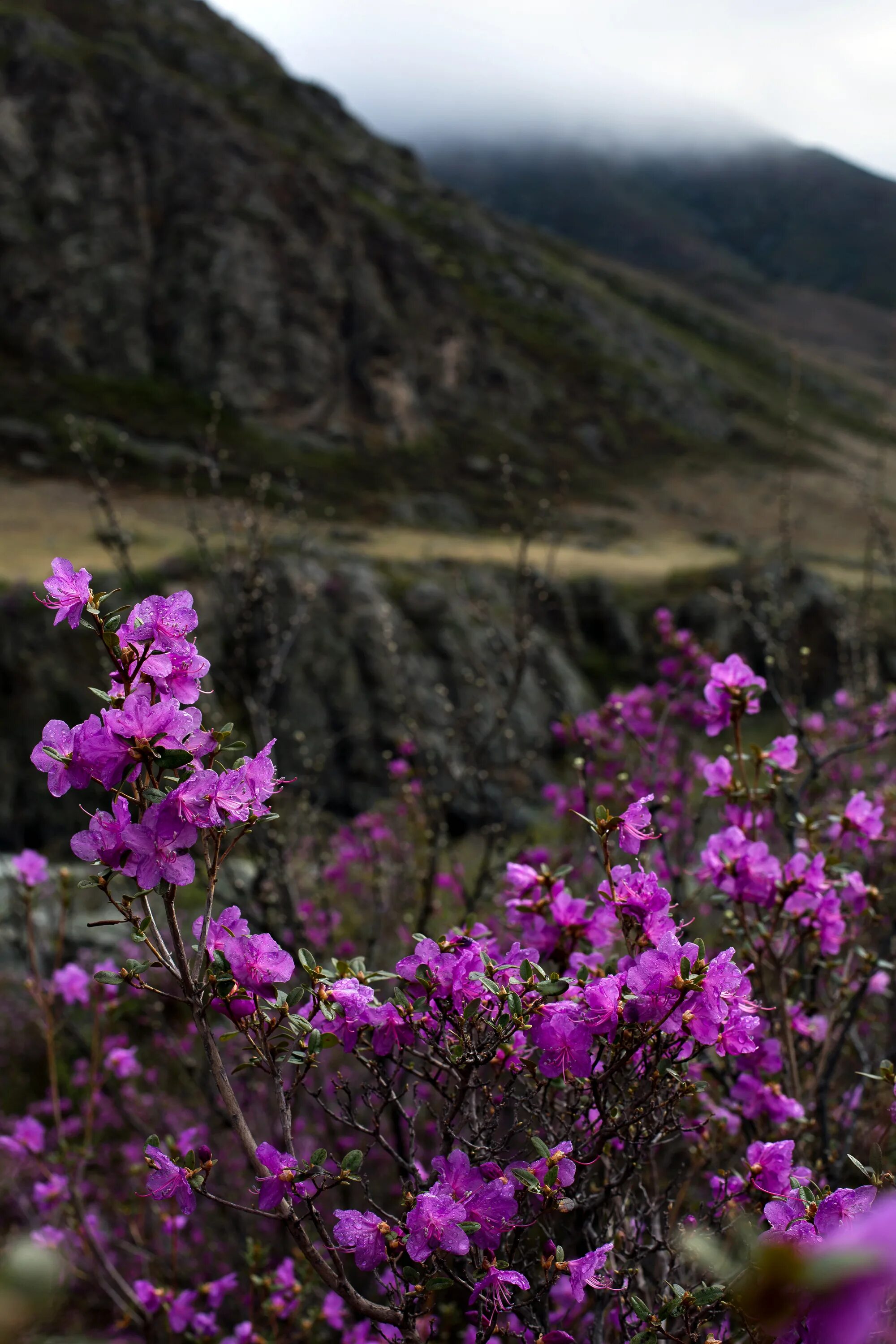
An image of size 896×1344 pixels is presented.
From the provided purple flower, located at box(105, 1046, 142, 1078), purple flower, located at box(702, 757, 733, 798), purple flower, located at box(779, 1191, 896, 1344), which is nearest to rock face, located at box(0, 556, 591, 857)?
purple flower, located at box(105, 1046, 142, 1078)

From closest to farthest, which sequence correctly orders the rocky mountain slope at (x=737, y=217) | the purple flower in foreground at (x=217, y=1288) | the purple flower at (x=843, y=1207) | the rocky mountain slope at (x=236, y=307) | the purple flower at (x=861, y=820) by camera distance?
the purple flower at (x=843, y=1207) → the purple flower at (x=861, y=820) → the purple flower in foreground at (x=217, y=1288) → the rocky mountain slope at (x=236, y=307) → the rocky mountain slope at (x=737, y=217)

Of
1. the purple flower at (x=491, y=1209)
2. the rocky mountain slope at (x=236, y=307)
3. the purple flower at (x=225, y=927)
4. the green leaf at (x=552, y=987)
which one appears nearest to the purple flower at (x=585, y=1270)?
the purple flower at (x=491, y=1209)

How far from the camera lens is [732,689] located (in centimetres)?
186

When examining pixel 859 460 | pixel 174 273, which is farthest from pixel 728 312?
pixel 174 273

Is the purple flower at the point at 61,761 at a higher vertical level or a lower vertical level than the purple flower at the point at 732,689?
lower

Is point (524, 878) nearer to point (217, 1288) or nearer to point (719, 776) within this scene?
point (719, 776)

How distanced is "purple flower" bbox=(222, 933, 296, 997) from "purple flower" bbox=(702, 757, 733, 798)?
113 centimetres

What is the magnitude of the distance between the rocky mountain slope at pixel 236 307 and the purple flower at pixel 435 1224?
23.8 m

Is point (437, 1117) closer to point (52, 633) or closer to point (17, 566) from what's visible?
point (52, 633)

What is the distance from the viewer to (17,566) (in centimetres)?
1297

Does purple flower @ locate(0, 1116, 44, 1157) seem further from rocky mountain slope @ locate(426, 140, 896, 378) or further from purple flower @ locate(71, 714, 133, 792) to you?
rocky mountain slope @ locate(426, 140, 896, 378)

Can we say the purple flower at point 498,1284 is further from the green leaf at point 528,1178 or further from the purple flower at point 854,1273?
the purple flower at point 854,1273

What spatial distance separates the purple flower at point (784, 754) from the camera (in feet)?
6.15

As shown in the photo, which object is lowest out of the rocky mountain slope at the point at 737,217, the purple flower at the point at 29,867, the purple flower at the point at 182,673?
the purple flower at the point at 29,867
